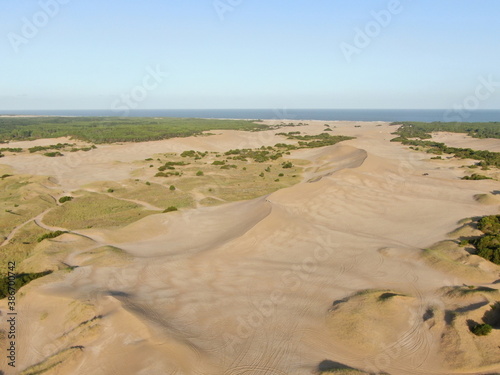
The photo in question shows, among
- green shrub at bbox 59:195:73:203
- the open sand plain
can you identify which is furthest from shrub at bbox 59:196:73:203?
the open sand plain

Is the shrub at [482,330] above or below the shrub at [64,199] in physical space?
above

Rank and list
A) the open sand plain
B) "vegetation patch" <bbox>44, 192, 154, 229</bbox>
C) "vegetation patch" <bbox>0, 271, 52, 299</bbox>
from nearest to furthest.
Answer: the open sand plain < "vegetation patch" <bbox>0, 271, 52, 299</bbox> < "vegetation patch" <bbox>44, 192, 154, 229</bbox>

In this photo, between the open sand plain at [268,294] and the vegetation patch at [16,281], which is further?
the vegetation patch at [16,281]

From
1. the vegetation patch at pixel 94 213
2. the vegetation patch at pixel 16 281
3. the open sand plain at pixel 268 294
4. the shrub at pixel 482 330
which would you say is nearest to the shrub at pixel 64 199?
the vegetation patch at pixel 94 213

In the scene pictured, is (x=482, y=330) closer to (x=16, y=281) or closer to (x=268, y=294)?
(x=268, y=294)

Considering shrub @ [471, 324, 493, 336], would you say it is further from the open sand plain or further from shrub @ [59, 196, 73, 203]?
Answer: shrub @ [59, 196, 73, 203]

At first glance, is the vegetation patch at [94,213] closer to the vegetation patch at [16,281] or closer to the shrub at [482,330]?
the vegetation patch at [16,281]

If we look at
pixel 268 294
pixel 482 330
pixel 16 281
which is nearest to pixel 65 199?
pixel 16 281
